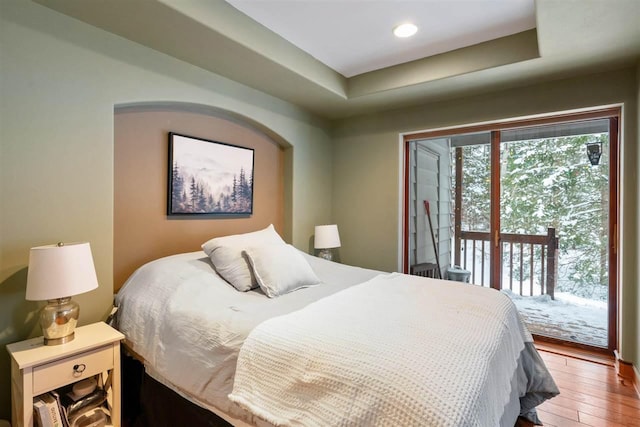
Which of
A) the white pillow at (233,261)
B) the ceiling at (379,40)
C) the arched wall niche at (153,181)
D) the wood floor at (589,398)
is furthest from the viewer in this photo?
the arched wall niche at (153,181)

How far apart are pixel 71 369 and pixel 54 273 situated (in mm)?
495

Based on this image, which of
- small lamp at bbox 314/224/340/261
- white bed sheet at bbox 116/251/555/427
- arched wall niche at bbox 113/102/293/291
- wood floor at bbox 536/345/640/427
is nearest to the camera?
white bed sheet at bbox 116/251/555/427

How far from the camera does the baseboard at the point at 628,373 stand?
2.38 metres

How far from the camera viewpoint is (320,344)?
129 centimetres

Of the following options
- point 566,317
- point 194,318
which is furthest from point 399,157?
point 194,318

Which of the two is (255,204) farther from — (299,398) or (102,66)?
(299,398)

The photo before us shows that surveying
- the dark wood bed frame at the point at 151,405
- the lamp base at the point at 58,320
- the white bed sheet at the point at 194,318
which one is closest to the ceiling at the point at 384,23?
the white bed sheet at the point at 194,318

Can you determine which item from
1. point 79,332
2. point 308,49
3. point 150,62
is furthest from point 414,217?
point 79,332

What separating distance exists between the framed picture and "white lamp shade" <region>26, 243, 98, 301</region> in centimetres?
98

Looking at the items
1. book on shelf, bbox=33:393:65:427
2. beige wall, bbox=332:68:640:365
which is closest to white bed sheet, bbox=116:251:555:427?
book on shelf, bbox=33:393:65:427

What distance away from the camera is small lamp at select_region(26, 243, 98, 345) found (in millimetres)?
1533

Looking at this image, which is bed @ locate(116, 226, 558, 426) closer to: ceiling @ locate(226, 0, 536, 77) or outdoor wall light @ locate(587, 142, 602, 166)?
ceiling @ locate(226, 0, 536, 77)

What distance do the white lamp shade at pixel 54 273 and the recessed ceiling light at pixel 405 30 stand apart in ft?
8.29

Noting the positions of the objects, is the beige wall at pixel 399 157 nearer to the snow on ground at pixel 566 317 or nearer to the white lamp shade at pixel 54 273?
the snow on ground at pixel 566 317
